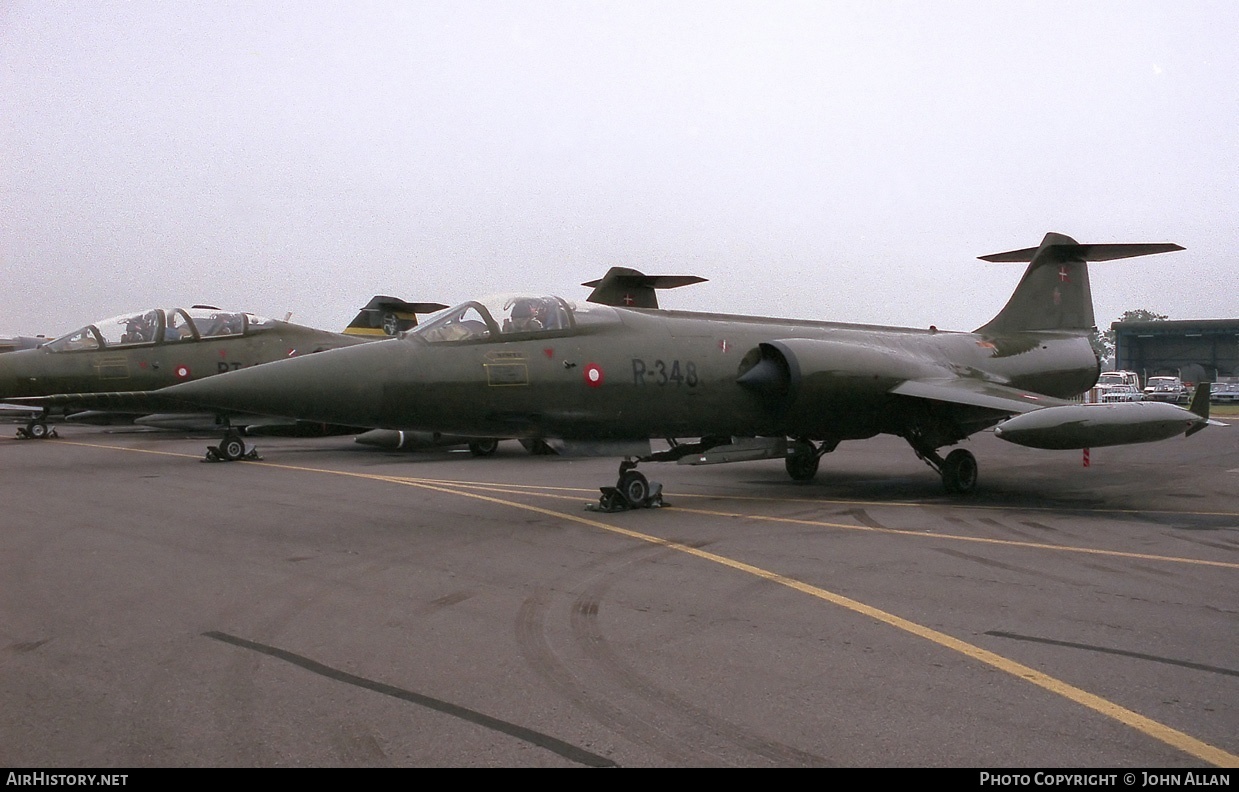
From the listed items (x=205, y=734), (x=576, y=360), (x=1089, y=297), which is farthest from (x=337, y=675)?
(x=1089, y=297)

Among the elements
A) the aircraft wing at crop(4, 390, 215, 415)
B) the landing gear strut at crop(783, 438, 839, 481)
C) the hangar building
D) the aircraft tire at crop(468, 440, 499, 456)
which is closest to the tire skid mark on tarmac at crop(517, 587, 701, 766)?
the landing gear strut at crop(783, 438, 839, 481)

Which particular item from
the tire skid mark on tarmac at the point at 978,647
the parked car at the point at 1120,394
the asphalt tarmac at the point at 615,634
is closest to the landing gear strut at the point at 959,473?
the asphalt tarmac at the point at 615,634

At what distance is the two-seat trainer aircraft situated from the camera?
792cm

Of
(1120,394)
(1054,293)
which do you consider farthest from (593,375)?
(1120,394)

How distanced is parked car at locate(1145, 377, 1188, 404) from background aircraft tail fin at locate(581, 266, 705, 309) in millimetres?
28370

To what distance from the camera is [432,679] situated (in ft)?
13.1

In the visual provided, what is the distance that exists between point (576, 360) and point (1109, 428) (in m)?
5.90

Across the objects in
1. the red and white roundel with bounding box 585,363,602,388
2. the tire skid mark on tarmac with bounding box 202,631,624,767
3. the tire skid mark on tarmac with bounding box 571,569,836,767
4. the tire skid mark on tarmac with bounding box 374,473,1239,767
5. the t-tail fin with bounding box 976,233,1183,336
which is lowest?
the tire skid mark on tarmac with bounding box 374,473,1239,767

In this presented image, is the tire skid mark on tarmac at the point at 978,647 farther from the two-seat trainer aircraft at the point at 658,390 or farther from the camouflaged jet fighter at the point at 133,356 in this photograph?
the camouflaged jet fighter at the point at 133,356

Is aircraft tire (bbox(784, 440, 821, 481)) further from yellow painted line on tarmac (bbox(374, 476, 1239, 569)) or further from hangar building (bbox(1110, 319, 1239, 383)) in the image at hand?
hangar building (bbox(1110, 319, 1239, 383))

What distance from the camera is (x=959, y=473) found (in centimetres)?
1108

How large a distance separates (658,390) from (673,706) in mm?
5931

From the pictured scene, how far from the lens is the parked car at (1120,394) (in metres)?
37.6

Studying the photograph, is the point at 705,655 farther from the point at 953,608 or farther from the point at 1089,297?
the point at 1089,297
